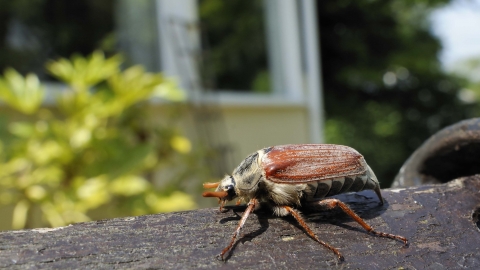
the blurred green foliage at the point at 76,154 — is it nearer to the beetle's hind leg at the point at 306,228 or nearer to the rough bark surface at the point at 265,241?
the beetle's hind leg at the point at 306,228

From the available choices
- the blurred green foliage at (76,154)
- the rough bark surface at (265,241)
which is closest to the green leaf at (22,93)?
the blurred green foliage at (76,154)

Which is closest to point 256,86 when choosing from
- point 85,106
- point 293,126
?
point 293,126

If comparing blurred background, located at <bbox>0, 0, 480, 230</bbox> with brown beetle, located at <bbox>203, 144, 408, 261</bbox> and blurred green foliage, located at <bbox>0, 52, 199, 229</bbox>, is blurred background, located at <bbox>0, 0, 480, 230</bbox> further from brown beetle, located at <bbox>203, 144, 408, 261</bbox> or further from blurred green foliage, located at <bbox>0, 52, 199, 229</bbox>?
brown beetle, located at <bbox>203, 144, 408, 261</bbox>

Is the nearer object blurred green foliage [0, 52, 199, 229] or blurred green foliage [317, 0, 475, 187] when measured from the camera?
blurred green foliage [0, 52, 199, 229]

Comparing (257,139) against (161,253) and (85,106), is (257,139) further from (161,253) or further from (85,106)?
(161,253)

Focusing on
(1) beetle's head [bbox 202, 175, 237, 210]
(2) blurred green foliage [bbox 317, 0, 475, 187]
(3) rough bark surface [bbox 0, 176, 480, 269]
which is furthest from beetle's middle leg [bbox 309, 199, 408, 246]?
(2) blurred green foliage [bbox 317, 0, 475, 187]

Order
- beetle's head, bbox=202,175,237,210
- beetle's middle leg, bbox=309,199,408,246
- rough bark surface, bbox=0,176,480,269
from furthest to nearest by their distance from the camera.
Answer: beetle's head, bbox=202,175,237,210, beetle's middle leg, bbox=309,199,408,246, rough bark surface, bbox=0,176,480,269
